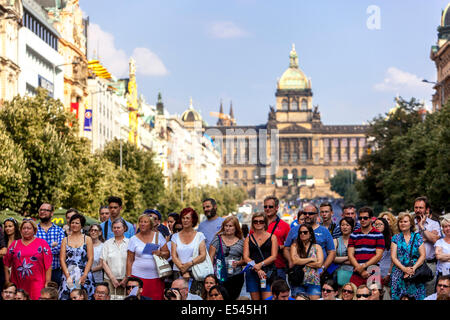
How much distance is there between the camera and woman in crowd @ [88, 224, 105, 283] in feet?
51.4

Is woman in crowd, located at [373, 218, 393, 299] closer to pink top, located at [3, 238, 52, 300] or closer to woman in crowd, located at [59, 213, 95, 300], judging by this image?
woman in crowd, located at [59, 213, 95, 300]

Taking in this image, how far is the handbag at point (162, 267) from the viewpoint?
14.8m

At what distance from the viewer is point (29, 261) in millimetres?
14773

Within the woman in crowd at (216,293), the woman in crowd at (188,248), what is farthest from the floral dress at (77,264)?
the woman in crowd at (216,293)

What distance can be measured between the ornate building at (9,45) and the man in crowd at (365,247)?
39.4 meters

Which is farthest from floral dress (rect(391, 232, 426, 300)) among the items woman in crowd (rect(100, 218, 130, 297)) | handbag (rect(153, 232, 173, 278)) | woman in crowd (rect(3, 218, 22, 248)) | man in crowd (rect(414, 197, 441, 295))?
woman in crowd (rect(3, 218, 22, 248))

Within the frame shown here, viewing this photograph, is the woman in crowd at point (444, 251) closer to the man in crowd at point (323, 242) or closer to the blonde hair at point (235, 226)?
the man in crowd at point (323, 242)

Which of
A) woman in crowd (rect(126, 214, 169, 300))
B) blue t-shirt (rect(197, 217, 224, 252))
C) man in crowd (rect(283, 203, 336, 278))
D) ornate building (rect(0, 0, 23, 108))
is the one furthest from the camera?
ornate building (rect(0, 0, 23, 108))

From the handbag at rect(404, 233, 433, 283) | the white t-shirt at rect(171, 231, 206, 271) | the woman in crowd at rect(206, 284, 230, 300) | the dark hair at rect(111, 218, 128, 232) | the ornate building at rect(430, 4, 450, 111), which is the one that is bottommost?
the woman in crowd at rect(206, 284, 230, 300)

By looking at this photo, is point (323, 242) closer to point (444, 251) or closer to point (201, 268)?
point (444, 251)

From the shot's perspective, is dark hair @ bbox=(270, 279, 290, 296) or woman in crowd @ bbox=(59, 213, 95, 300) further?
woman in crowd @ bbox=(59, 213, 95, 300)

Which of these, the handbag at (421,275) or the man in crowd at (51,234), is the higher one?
the man in crowd at (51,234)

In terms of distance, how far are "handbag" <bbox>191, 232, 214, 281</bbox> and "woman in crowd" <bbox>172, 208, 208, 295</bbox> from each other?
0.03 meters

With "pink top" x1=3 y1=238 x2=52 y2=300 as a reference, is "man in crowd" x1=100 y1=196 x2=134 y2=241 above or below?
above
